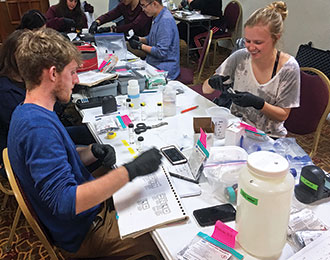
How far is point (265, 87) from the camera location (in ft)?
5.80

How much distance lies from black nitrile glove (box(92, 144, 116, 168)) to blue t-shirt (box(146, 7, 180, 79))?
161 cm

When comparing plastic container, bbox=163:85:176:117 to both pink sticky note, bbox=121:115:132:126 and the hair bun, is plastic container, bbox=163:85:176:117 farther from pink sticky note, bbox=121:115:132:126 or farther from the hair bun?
the hair bun

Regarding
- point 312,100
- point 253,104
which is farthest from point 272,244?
point 312,100

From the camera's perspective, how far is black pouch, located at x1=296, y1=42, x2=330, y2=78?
3.50m

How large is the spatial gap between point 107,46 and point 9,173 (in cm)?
205

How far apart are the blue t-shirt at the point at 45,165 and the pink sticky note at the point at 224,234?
0.46 metres

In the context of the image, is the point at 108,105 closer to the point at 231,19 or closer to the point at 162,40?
the point at 162,40

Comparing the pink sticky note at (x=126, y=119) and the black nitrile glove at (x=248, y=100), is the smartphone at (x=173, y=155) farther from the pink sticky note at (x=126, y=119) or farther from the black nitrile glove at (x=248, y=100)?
the black nitrile glove at (x=248, y=100)

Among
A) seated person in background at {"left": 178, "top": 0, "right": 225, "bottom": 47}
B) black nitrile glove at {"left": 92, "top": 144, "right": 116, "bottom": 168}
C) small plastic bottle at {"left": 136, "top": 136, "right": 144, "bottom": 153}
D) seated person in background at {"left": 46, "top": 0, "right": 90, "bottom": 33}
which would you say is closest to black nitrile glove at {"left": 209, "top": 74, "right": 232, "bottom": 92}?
small plastic bottle at {"left": 136, "top": 136, "right": 144, "bottom": 153}

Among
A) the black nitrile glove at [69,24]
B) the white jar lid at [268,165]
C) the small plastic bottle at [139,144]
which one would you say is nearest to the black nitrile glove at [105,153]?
the small plastic bottle at [139,144]

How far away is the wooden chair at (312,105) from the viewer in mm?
1866

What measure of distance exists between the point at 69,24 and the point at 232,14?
2.87 m

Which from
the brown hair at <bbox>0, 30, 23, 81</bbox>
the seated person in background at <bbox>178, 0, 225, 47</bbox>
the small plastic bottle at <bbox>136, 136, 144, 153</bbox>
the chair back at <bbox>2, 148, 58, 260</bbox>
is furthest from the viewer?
the seated person in background at <bbox>178, 0, 225, 47</bbox>

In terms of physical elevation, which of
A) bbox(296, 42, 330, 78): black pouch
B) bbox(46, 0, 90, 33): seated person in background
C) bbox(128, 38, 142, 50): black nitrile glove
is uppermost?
A: bbox(46, 0, 90, 33): seated person in background
